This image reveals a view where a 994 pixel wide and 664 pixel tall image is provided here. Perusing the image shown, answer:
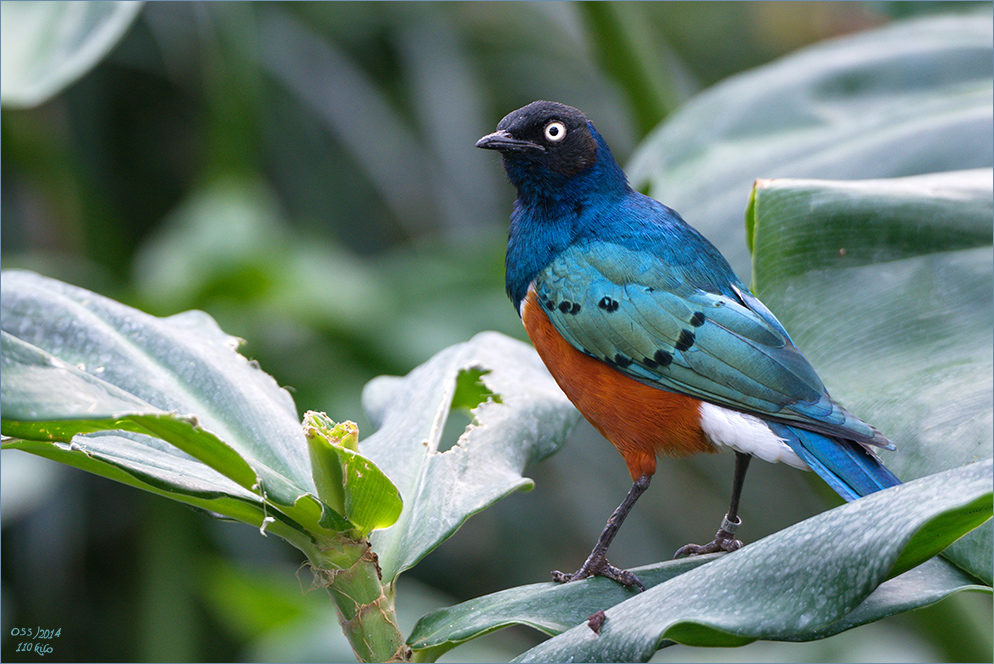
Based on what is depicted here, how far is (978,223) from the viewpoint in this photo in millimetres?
1403

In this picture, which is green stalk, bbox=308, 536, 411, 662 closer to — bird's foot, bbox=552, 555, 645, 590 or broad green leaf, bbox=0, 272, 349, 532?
broad green leaf, bbox=0, 272, 349, 532

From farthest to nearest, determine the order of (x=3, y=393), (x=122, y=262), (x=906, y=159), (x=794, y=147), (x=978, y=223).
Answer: (x=122, y=262)
(x=794, y=147)
(x=906, y=159)
(x=978, y=223)
(x=3, y=393)

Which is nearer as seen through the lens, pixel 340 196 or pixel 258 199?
pixel 258 199

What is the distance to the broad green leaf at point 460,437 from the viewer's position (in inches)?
47.7

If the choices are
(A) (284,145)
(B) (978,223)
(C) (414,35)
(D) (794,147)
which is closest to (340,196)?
(A) (284,145)

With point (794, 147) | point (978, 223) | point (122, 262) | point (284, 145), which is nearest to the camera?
point (978, 223)

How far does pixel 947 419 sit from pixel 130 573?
3219 mm

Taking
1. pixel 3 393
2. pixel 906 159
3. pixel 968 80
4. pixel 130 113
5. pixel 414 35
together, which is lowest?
pixel 3 393

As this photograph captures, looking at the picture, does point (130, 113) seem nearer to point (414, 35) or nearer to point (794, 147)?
point (414, 35)

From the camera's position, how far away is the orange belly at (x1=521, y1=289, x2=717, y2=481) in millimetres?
1258

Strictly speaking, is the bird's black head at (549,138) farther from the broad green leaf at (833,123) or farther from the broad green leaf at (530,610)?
the broad green leaf at (530,610)

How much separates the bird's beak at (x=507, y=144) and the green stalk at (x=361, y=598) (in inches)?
24.0

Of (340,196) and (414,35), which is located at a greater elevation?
(414,35)

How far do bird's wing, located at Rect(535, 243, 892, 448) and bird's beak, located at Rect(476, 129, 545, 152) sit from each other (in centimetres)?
17
